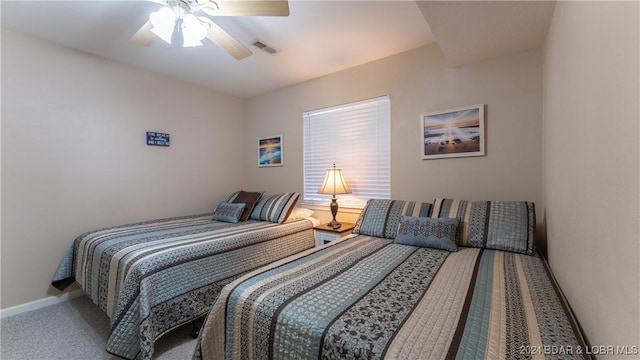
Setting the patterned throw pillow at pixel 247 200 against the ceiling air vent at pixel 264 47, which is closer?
the ceiling air vent at pixel 264 47

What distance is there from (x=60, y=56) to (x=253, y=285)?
117 inches

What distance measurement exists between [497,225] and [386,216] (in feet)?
2.61

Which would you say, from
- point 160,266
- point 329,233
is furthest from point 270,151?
point 160,266

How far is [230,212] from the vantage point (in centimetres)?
295

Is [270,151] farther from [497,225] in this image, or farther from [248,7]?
[497,225]

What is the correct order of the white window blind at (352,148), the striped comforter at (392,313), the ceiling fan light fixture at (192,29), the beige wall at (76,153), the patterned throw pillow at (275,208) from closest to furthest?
the striped comforter at (392,313) < the ceiling fan light fixture at (192,29) < the beige wall at (76,153) < the white window blind at (352,148) < the patterned throw pillow at (275,208)

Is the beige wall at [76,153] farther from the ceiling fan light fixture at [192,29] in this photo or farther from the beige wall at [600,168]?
the beige wall at [600,168]

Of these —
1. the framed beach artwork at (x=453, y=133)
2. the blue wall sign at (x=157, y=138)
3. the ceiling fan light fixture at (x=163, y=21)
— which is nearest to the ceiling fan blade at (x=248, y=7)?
the ceiling fan light fixture at (x=163, y=21)

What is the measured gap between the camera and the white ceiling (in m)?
1.69

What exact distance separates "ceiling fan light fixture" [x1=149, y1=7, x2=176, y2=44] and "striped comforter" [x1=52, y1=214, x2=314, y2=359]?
148cm

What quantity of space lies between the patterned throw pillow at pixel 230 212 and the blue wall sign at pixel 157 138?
42.3 inches

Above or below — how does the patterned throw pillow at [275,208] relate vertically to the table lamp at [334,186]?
below

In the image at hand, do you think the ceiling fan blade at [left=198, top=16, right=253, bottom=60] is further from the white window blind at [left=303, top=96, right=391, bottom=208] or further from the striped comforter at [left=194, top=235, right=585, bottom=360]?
the striped comforter at [left=194, top=235, right=585, bottom=360]

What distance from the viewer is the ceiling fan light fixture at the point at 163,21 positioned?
5.05ft
